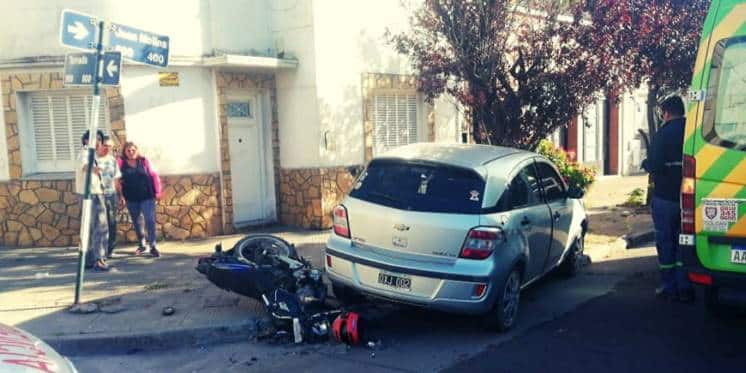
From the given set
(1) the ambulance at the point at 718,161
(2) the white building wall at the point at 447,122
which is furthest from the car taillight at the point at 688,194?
(2) the white building wall at the point at 447,122

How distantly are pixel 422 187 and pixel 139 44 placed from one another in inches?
132

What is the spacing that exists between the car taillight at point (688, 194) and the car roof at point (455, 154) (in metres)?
1.67

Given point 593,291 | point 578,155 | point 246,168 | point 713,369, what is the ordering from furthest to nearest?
point 578,155, point 246,168, point 593,291, point 713,369

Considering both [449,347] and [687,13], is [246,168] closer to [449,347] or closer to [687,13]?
[449,347]

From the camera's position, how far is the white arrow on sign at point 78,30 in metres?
6.26

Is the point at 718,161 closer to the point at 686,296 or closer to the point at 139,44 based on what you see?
the point at 686,296

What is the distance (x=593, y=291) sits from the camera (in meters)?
7.38

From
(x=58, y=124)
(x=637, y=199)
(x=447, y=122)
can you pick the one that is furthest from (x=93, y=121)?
(x=637, y=199)

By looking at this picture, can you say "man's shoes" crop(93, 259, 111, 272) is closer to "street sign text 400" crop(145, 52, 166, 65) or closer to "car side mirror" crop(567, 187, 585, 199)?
"street sign text 400" crop(145, 52, 166, 65)

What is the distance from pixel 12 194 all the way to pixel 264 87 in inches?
172

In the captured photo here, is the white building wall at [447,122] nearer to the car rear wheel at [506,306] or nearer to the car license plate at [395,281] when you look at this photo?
the car rear wheel at [506,306]

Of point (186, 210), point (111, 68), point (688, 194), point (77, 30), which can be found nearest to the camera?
point (688, 194)

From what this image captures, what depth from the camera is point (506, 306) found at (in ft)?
19.2

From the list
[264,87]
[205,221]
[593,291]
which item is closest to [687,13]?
[593,291]
